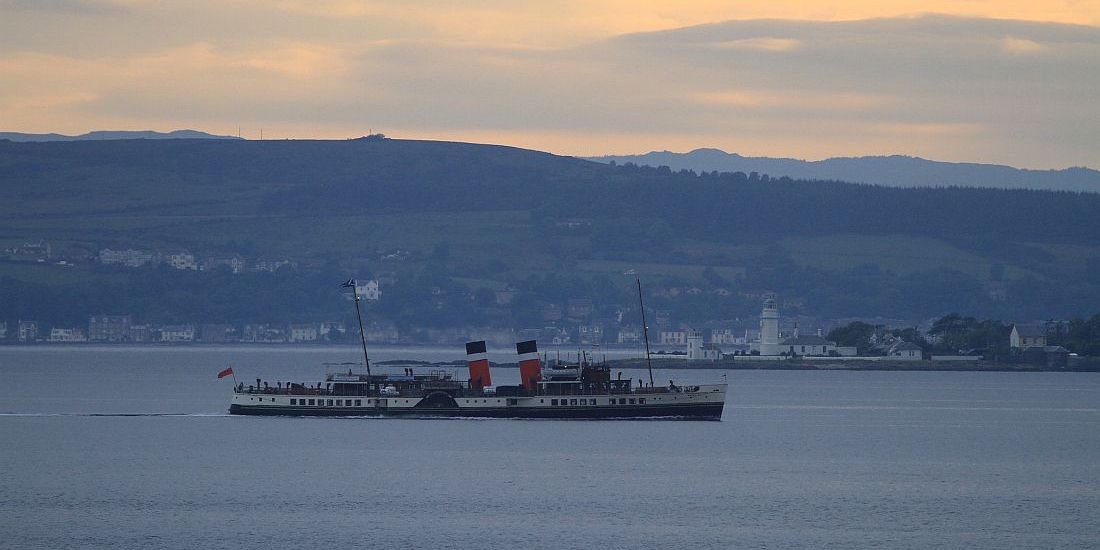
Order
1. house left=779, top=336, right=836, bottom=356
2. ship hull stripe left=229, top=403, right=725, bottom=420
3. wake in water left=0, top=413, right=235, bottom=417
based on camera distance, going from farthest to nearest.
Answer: house left=779, top=336, right=836, bottom=356
wake in water left=0, top=413, right=235, bottom=417
ship hull stripe left=229, top=403, right=725, bottom=420

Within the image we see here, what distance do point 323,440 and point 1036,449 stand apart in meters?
33.4

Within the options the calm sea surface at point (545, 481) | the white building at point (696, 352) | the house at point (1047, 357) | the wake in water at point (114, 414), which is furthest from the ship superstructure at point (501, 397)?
the house at point (1047, 357)

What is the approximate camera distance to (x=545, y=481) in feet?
213

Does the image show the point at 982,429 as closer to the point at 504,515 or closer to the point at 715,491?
the point at 715,491

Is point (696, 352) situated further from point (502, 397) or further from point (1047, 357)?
point (502, 397)

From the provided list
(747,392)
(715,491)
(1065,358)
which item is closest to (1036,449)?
(715,491)

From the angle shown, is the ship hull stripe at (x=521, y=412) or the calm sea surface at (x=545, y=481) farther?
the ship hull stripe at (x=521, y=412)

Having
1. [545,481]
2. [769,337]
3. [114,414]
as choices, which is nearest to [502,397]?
[545,481]

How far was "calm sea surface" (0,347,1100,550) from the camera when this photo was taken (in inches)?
2076

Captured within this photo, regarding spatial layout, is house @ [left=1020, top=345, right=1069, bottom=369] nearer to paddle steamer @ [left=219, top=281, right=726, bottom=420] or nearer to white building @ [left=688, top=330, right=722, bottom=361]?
white building @ [left=688, top=330, right=722, bottom=361]

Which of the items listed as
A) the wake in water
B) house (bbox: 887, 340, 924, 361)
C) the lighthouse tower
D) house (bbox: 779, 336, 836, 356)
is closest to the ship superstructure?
the wake in water

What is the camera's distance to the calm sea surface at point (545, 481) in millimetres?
52719

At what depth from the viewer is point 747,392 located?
13550 cm

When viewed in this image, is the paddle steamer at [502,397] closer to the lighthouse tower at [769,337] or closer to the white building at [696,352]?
the lighthouse tower at [769,337]
